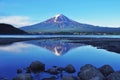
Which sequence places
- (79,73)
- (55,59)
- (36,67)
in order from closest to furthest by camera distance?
(79,73)
(36,67)
(55,59)

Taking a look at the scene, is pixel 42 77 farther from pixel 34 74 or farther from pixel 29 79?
pixel 29 79

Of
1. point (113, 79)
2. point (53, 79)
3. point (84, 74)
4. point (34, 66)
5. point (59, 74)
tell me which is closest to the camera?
point (113, 79)

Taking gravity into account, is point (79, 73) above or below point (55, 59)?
above

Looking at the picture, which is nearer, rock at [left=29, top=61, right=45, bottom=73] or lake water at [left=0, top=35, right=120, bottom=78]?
rock at [left=29, top=61, right=45, bottom=73]

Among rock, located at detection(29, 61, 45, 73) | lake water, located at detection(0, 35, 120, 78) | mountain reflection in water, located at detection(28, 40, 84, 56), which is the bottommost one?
mountain reflection in water, located at detection(28, 40, 84, 56)

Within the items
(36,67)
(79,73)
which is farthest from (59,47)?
(79,73)

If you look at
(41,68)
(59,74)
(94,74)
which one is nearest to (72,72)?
(59,74)

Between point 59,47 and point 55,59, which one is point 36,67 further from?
point 59,47

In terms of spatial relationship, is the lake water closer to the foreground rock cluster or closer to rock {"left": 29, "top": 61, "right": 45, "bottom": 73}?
rock {"left": 29, "top": 61, "right": 45, "bottom": 73}

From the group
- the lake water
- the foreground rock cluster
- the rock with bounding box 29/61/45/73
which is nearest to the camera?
the foreground rock cluster

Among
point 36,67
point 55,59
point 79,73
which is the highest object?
point 79,73

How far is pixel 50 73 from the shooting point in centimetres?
2750

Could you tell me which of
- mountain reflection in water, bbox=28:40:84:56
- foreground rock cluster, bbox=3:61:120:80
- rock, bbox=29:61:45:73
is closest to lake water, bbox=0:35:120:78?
rock, bbox=29:61:45:73

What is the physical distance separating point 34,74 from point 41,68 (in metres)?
3.02
